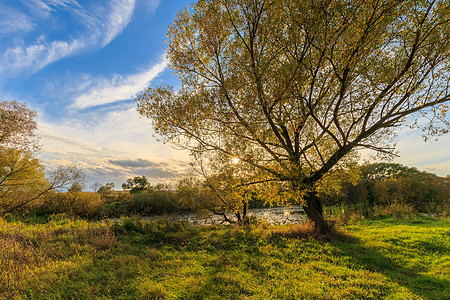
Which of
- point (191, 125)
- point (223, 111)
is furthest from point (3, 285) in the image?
point (223, 111)

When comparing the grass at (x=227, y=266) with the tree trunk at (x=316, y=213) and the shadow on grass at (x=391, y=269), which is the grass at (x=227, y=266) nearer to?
the shadow on grass at (x=391, y=269)

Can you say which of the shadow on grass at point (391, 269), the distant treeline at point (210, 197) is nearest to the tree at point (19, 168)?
the distant treeline at point (210, 197)

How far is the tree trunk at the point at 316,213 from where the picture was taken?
9.02 metres

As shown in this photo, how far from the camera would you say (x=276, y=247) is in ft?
24.9

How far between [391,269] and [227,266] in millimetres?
4838

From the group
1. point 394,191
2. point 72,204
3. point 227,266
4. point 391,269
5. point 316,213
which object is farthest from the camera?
point 394,191

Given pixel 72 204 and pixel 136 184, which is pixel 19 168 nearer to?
pixel 72 204

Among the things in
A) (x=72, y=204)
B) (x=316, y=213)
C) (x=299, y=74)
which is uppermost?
(x=299, y=74)

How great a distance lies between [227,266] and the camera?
5.64 metres

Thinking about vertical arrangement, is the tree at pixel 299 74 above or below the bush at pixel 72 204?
above

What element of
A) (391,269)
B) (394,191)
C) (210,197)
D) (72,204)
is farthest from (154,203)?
(394,191)

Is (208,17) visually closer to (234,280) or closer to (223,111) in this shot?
(223,111)

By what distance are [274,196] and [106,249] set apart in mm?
7013

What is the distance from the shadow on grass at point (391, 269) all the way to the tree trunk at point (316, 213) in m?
0.77
